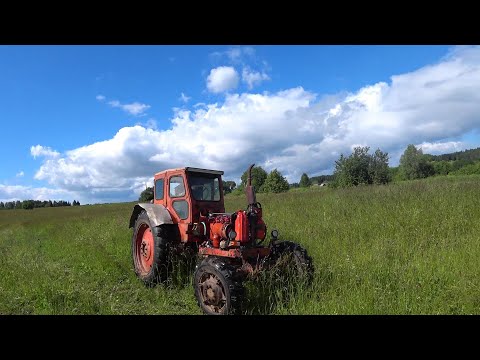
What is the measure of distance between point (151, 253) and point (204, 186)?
164 centimetres

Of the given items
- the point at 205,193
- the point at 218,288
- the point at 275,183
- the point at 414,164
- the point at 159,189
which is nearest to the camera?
the point at 218,288

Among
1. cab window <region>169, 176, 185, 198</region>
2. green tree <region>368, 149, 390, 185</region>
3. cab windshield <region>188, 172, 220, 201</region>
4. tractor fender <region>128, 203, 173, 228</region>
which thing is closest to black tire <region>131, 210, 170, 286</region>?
tractor fender <region>128, 203, 173, 228</region>

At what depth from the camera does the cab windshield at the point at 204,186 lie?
19.8 feet

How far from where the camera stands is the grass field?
451 centimetres

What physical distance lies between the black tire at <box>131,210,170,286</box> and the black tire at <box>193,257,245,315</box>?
4.71 feet

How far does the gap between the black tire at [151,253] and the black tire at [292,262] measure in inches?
73.7

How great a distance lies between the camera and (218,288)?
→ 14.4ft

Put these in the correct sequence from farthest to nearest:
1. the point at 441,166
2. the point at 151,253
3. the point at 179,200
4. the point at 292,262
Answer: the point at 441,166, the point at 151,253, the point at 179,200, the point at 292,262

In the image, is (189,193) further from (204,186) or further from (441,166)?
(441,166)

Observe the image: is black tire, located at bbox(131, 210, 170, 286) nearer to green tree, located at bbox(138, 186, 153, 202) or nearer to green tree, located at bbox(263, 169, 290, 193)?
green tree, located at bbox(138, 186, 153, 202)

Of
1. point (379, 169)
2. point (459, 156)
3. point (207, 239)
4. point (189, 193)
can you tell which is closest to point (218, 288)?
point (207, 239)

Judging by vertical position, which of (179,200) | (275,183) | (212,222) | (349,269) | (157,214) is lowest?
(349,269)
